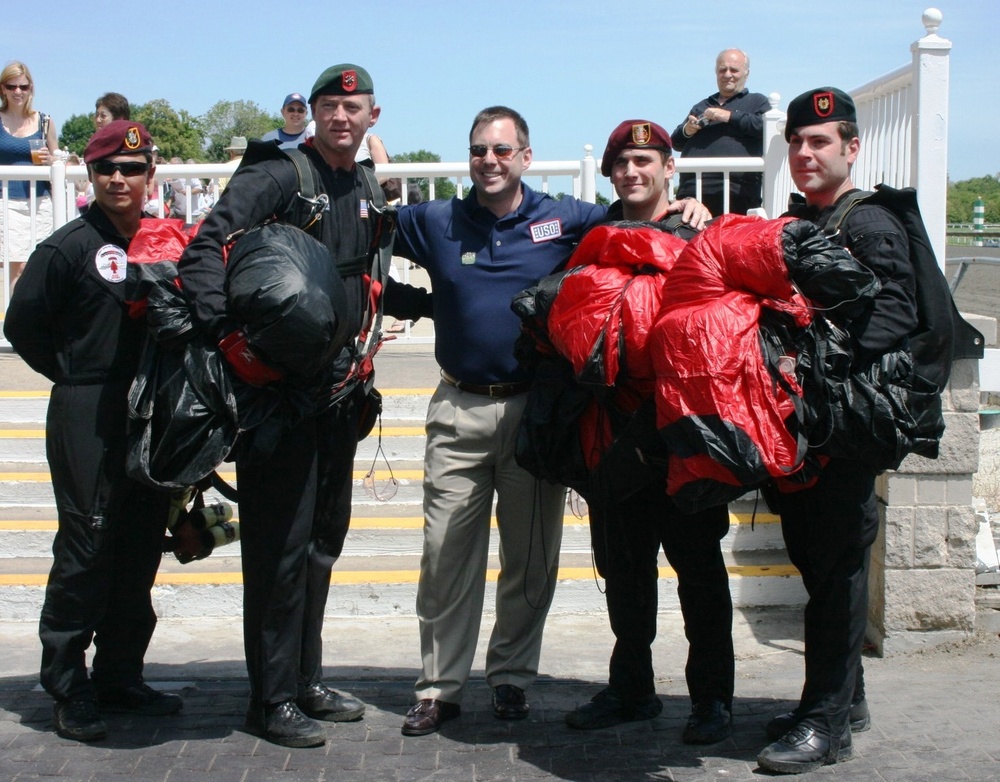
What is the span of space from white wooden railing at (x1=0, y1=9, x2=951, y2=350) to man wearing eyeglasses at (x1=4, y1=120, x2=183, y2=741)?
140 inches

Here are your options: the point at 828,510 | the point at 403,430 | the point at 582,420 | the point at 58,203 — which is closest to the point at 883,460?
the point at 828,510

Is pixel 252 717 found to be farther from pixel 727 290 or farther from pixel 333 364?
pixel 727 290

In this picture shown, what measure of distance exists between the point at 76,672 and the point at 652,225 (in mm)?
2632

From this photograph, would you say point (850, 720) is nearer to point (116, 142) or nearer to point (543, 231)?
point (543, 231)

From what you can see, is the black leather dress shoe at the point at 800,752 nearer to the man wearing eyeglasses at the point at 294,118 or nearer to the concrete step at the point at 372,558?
the concrete step at the point at 372,558

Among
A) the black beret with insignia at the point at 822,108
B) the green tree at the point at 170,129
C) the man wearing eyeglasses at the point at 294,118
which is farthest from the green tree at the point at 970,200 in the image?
the black beret with insignia at the point at 822,108

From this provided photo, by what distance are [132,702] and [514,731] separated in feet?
4.86

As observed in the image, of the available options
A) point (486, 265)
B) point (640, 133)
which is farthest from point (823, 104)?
point (486, 265)

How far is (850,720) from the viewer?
13.9 feet

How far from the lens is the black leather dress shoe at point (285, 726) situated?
4.11 metres

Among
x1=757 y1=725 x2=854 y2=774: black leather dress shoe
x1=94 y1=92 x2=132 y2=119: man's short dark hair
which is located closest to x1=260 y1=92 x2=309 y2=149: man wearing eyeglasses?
x1=94 y1=92 x2=132 y2=119: man's short dark hair

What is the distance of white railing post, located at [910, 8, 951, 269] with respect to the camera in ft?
17.8

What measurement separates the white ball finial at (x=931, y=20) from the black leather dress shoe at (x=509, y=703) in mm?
3622

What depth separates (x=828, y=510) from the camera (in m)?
3.83
